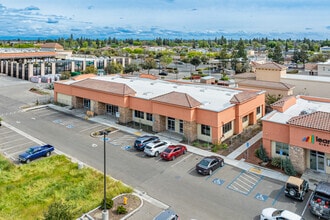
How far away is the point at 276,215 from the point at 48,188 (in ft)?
59.3

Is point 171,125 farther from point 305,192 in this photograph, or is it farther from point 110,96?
point 305,192

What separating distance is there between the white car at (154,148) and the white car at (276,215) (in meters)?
13.6

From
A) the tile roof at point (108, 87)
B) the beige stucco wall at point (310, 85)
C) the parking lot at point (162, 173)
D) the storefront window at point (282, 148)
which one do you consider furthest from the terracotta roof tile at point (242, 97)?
the beige stucco wall at point (310, 85)

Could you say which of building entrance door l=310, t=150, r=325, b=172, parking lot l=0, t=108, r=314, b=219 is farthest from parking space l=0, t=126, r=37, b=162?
building entrance door l=310, t=150, r=325, b=172

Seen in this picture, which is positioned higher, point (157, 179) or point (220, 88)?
point (220, 88)

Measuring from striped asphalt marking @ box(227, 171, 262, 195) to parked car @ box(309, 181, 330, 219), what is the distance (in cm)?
485

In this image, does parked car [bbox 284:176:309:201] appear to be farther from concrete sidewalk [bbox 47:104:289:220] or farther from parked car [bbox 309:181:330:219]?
concrete sidewalk [bbox 47:104:289:220]

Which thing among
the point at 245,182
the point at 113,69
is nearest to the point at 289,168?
the point at 245,182

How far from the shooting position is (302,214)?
20469mm

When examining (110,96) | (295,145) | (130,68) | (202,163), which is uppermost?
(130,68)

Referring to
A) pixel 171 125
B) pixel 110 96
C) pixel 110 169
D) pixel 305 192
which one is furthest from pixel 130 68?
pixel 305 192

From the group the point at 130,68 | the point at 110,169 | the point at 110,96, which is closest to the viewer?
the point at 110,169

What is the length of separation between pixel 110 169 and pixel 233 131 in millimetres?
17512

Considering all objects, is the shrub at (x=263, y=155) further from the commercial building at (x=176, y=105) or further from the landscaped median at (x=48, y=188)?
the landscaped median at (x=48, y=188)
